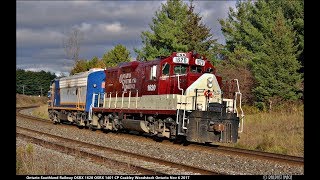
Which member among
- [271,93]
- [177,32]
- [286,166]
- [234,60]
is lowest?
[286,166]

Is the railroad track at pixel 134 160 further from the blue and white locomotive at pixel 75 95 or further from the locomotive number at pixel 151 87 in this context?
the blue and white locomotive at pixel 75 95

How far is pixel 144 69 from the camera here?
747 inches

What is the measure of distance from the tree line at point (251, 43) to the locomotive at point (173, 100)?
43.4ft

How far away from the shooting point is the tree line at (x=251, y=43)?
31.6 meters

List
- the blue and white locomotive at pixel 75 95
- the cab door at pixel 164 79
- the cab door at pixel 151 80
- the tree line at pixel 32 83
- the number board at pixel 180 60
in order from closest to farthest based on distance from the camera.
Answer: the number board at pixel 180 60 → the cab door at pixel 164 79 → the cab door at pixel 151 80 → the blue and white locomotive at pixel 75 95 → the tree line at pixel 32 83

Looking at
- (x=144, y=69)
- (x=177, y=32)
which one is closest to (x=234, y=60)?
(x=177, y=32)

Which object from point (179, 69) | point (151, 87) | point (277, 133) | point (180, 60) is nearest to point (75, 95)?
point (151, 87)

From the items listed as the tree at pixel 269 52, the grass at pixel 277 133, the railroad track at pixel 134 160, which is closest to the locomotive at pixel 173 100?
the grass at pixel 277 133

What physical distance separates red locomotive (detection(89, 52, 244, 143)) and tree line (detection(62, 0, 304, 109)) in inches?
568

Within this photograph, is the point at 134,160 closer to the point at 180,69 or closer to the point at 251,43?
the point at 180,69

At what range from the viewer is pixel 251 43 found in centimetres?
3853

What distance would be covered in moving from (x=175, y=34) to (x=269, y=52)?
11635mm

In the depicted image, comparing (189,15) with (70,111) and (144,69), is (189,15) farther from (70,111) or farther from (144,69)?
(144,69)
